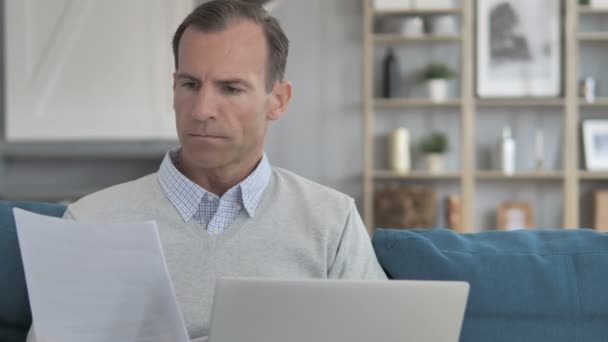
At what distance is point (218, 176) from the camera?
5.75 ft

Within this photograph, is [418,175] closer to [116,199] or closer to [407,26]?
[407,26]

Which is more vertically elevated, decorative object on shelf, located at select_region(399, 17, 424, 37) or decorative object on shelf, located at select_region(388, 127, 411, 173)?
decorative object on shelf, located at select_region(399, 17, 424, 37)

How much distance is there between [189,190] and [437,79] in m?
3.98

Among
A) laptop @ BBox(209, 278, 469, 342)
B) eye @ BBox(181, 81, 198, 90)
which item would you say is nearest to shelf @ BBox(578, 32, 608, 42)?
eye @ BBox(181, 81, 198, 90)

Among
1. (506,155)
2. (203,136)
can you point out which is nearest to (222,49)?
(203,136)

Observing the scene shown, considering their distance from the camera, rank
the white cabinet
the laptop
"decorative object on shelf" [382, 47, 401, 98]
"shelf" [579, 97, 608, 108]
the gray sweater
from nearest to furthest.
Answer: the laptop, the gray sweater, the white cabinet, "shelf" [579, 97, 608, 108], "decorative object on shelf" [382, 47, 401, 98]

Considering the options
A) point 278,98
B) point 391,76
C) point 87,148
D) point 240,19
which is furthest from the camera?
point 391,76

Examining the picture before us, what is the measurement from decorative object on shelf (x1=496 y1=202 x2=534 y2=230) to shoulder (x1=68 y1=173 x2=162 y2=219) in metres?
4.18

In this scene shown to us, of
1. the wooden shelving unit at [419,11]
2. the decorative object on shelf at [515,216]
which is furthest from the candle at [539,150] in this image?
the wooden shelving unit at [419,11]

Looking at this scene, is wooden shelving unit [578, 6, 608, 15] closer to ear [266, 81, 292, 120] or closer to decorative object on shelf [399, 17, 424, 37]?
decorative object on shelf [399, 17, 424, 37]

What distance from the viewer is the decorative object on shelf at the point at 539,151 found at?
5.54 meters

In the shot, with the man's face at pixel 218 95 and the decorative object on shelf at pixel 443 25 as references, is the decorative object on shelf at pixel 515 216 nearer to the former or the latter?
the decorative object on shelf at pixel 443 25

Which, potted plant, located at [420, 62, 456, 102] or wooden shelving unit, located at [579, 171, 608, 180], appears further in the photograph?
potted plant, located at [420, 62, 456, 102]

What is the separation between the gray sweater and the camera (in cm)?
160
